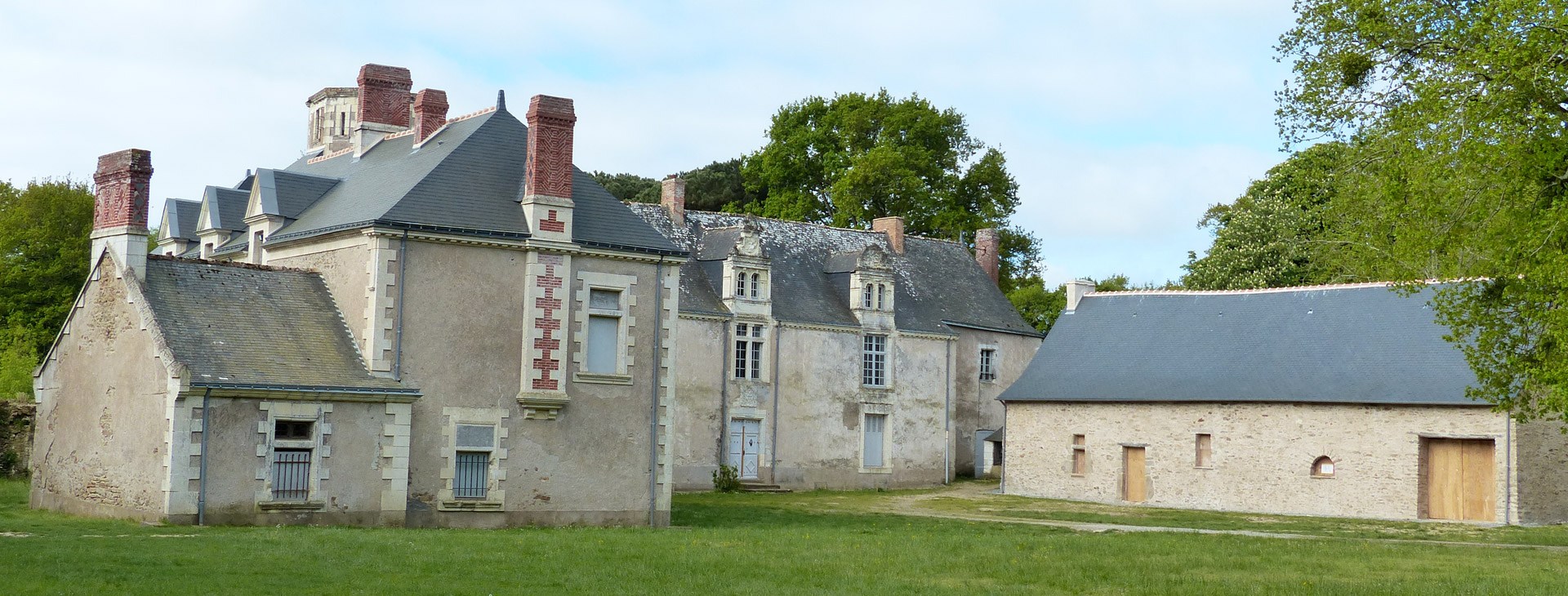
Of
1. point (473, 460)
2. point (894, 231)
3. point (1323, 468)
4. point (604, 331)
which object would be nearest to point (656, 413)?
point (604, 331)

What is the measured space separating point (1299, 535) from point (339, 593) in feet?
53.1

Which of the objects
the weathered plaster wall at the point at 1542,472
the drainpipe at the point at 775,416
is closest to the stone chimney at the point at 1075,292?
the drainpipe at the point at 775,416

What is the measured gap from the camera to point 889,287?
3947 centimetres

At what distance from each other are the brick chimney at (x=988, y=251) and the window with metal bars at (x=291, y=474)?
28.5 meters

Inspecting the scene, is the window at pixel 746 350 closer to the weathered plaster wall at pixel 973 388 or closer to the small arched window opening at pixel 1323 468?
the weathered plaster wall at pixel 973 388

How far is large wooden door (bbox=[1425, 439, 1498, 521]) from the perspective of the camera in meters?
28.7

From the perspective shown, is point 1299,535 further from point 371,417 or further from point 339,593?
point 339,593

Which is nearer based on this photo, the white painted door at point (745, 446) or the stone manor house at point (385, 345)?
the stone manor house at point (385, 345)


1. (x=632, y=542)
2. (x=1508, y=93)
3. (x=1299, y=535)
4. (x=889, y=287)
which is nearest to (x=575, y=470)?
(x=632, y=542)

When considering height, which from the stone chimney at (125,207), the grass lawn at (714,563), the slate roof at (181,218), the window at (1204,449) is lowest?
the grass lawn at (714,563)

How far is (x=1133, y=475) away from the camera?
34000mm

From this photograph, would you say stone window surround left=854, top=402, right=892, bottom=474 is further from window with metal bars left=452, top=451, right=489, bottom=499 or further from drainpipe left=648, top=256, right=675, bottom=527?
window with metal bars left=452, top=451, right=489, bottom=499

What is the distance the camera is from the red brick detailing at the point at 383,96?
88.0 ft

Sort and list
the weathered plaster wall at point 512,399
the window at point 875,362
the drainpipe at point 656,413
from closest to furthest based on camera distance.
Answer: the weathered plaster wall at point 512,399
the drainpipe at point 656,413
the window at point 875,362
